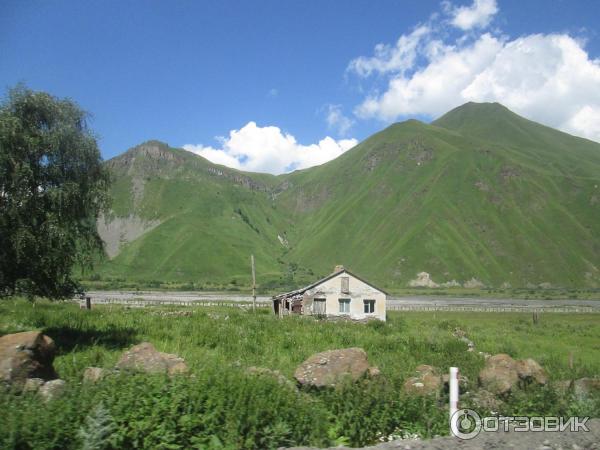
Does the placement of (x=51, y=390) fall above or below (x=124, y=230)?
below

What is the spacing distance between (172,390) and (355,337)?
743 inches

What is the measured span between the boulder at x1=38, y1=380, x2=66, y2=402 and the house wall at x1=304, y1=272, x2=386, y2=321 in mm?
38642

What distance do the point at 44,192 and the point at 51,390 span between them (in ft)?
46.3

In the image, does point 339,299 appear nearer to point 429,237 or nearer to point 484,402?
point 484,402

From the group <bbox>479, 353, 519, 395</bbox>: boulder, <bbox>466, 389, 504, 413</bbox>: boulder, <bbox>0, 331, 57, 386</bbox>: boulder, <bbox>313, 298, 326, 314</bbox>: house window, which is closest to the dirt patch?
<bbox>313, 298, 326, 314</bbox>: house window

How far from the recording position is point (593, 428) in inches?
294

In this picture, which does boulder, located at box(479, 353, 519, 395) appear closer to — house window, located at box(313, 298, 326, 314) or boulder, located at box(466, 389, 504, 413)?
boulder, located at box(466, 389, 504, 413)

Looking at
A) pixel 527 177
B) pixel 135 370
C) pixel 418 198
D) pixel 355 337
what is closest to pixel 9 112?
pixel 135 370

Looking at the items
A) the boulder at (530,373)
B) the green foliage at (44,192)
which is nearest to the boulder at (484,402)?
the boulder at (530,373)

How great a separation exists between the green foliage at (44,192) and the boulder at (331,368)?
12.5 meters

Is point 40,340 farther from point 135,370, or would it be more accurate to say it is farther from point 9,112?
point 9,112

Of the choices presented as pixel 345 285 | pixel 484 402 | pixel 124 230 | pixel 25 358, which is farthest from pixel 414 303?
pixel 124 230

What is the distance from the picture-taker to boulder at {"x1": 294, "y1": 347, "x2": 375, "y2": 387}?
11711 mm

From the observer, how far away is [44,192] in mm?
19953
